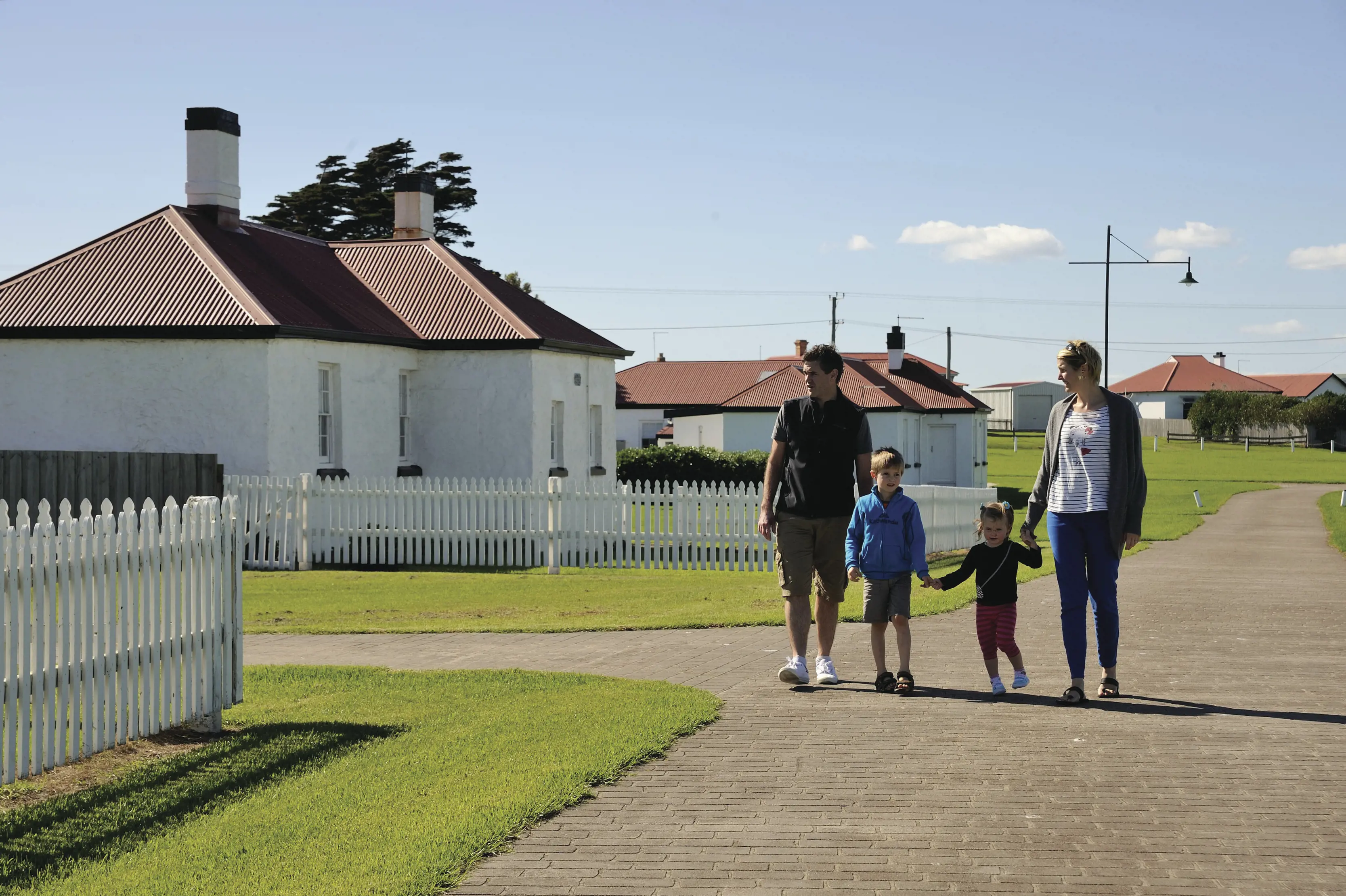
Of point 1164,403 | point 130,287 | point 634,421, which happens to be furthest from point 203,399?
point 1164,403

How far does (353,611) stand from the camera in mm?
14531

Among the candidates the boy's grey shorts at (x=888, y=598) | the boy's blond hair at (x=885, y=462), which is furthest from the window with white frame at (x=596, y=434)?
the boy's grey shorts at (x=888, y=598)

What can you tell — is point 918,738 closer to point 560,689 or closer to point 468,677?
point 560,689

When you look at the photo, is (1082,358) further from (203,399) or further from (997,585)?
(203,399)

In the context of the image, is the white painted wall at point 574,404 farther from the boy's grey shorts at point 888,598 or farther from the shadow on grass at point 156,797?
the shadow on grass at point 156,797

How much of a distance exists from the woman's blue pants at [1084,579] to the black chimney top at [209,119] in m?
18.8

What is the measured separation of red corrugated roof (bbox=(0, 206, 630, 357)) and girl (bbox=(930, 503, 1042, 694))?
1420 cm

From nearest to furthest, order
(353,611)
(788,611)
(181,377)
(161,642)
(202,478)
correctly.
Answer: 1. (161,642)
2. (788,611)
3. (353,611)
4. (202,478)
5. (181,377)

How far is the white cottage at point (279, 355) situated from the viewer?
20.8 metres

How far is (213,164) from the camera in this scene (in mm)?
23734

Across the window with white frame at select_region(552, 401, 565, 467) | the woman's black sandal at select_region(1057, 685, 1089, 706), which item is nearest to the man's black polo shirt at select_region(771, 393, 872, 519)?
the woman's black sandal at select_region(1057, 685, 1089, 706)

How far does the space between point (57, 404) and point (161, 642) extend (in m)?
15.8

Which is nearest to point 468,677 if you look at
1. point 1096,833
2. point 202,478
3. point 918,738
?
point 918,738

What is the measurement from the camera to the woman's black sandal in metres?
8.08
